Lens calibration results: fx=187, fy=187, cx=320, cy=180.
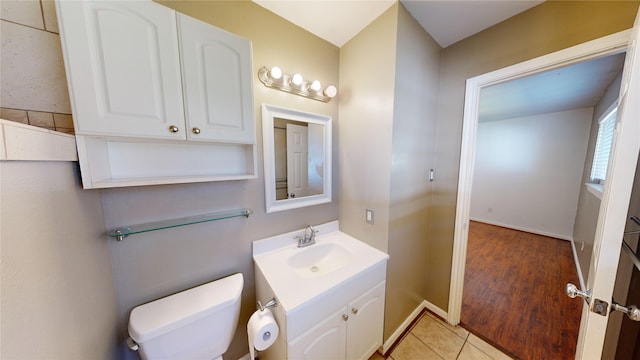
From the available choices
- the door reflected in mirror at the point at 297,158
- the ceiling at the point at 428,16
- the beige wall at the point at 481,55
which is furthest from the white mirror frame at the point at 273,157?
the beige wall at the point at 481,55

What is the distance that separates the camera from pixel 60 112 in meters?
0.73

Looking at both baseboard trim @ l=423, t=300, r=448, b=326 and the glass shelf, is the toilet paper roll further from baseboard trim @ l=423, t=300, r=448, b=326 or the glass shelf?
baseboard trim @ l=423, t=300, r=448, b=326

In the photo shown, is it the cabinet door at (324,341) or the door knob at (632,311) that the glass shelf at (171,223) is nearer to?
the cabinet door at (324,341)

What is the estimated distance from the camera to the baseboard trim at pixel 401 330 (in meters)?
1.41

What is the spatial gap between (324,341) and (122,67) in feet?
5.10

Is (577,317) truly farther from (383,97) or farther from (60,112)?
(60,112)

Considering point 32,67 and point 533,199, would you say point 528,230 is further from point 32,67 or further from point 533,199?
point 32,67

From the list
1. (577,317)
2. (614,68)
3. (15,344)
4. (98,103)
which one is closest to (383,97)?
(98,103)

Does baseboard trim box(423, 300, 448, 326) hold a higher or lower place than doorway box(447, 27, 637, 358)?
lower

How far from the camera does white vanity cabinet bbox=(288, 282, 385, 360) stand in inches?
37.4

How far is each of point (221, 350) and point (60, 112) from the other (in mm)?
1339

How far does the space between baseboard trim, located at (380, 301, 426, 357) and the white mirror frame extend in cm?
117

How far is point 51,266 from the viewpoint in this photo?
55 centimetres

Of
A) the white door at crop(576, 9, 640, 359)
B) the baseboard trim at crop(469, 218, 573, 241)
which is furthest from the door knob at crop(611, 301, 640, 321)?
the baseboard trim at crop(469, 218, 573, 241)
